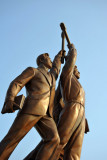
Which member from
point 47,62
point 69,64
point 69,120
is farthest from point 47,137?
point 69,64

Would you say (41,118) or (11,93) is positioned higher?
(11,93)

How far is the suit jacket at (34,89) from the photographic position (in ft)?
18.1

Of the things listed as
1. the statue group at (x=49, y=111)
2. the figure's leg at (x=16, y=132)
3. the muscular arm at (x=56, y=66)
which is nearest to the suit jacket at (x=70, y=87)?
the statue group at (x=49, y=111)

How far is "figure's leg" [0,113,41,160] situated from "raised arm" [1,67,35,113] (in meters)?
0.39

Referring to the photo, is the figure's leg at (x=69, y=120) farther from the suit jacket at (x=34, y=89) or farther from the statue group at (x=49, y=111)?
the suit jacket at (x=34, y=89)

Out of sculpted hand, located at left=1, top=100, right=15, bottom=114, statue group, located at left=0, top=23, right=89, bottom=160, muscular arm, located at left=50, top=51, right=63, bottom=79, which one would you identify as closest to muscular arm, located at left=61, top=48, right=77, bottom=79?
statue group, located at left=0, top=23, right=89, bottom=160

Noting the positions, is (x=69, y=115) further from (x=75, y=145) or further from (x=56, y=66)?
(x=56, y=66)

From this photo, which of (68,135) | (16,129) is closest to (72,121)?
(68,135)

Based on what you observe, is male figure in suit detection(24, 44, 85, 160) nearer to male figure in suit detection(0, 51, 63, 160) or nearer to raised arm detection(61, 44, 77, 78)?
raised arm detection(61, 44, 77, 78)

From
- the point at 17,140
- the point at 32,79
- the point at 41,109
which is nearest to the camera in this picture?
the point at 17,140

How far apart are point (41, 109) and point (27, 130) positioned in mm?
519

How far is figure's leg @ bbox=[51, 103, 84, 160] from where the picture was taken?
6152 millimetres

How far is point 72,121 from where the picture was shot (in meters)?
6.36

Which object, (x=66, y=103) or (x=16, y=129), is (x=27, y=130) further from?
(x=66, y=103)
